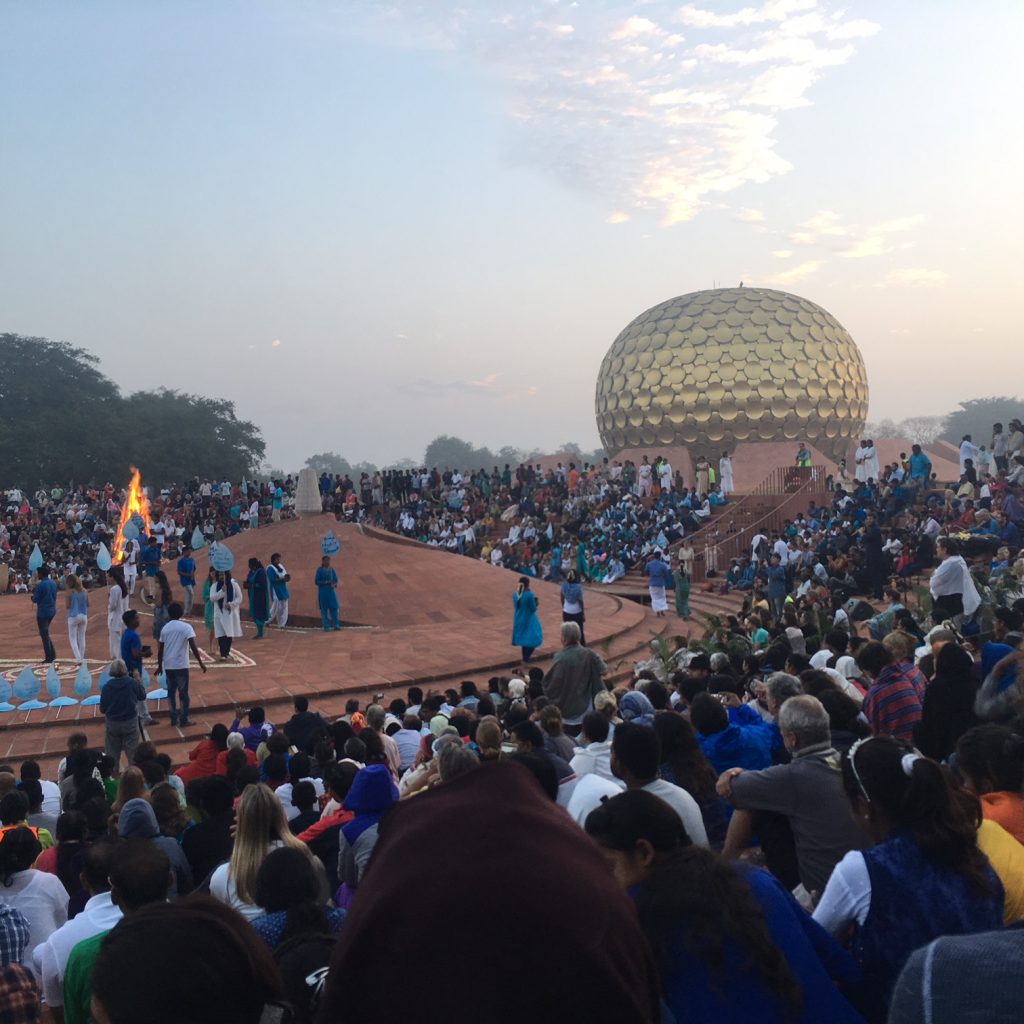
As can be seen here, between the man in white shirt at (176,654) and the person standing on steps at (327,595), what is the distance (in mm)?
5108

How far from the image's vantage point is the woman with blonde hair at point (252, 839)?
368cm

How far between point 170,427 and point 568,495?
28398 millimetres

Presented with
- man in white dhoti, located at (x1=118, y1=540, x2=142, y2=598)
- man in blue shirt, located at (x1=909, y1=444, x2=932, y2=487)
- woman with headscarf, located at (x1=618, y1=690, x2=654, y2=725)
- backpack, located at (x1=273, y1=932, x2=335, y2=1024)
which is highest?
→ man in blue shirt, located at (x1=909, y1=444, x2=932, y2=487)

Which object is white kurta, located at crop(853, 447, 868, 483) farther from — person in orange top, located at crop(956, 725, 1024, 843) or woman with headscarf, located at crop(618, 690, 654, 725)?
person in orange top, located at crop(956, 725, 1024, 843)

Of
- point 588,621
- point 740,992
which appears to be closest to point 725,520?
point 588,621

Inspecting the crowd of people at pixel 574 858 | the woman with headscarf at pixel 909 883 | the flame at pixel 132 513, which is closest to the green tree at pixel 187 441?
the flame at pixel 132 513

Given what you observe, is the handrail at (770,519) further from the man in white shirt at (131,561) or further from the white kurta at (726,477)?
the man in white shirt at (131,561)

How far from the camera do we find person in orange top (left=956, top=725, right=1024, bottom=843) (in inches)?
131

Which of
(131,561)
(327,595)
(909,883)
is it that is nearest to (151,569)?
(327,595)

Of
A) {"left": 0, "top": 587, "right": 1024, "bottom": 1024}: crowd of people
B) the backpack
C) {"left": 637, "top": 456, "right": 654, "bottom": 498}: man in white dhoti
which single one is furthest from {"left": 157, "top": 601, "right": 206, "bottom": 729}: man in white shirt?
{"left": 637, "top": 456, "right": 654, "bottom": 498}: man in white dhoti

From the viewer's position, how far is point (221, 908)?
1.64 metres

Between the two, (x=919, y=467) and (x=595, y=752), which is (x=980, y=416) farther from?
(x=595, y=752)

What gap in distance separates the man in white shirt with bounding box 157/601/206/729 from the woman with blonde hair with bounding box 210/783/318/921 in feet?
21.6

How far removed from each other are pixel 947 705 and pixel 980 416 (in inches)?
3339
